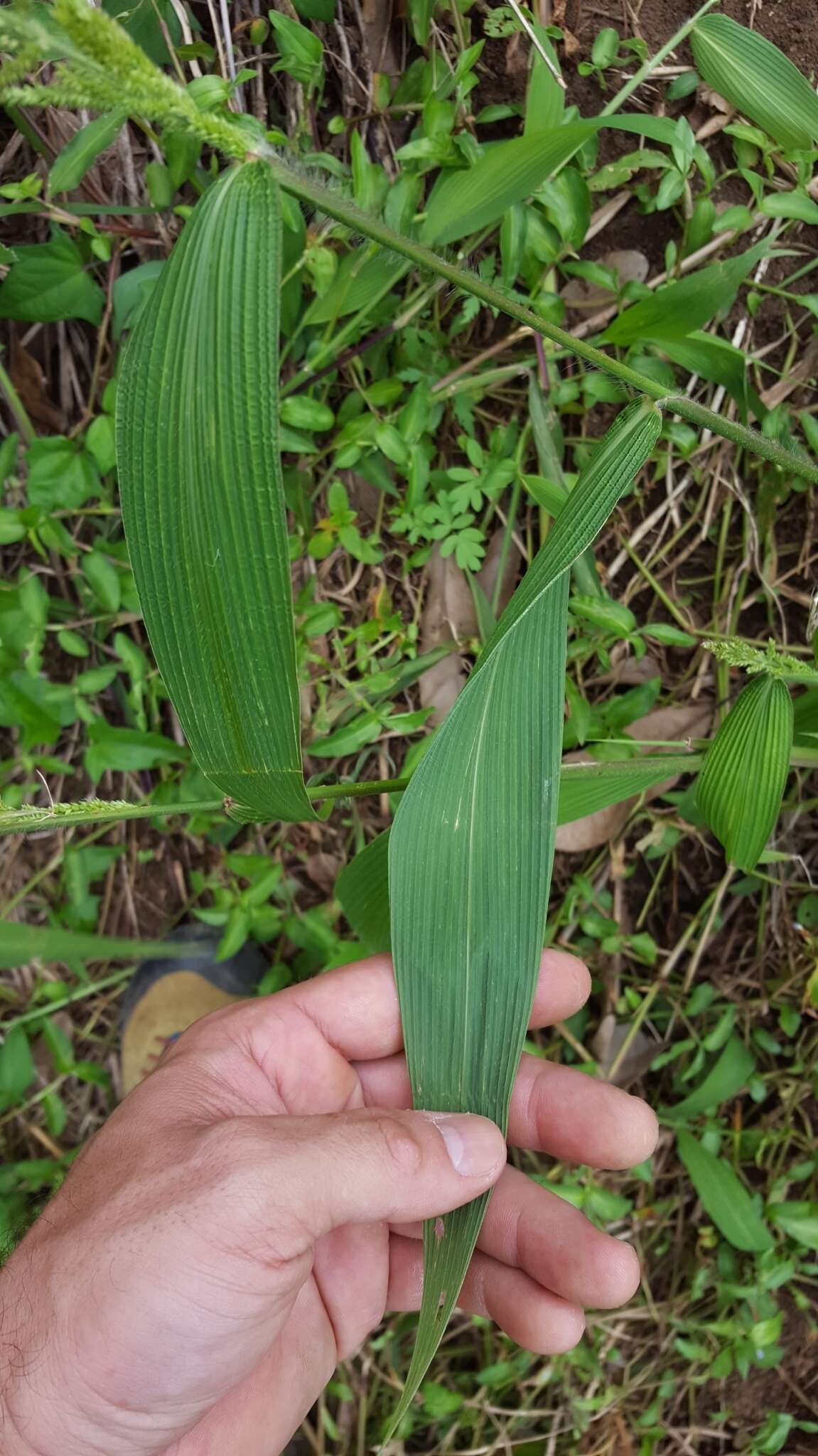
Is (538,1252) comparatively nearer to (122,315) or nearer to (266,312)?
(266,312)

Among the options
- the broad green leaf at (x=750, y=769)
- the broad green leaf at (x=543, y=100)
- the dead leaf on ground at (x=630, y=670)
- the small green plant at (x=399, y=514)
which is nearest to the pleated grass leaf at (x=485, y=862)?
the small green plant at (x=399, y=514)

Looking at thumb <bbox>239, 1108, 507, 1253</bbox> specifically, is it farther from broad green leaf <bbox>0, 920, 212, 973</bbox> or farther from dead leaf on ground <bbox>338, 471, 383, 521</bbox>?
dead leaf on ground <bbox>338, 471, 383, 521</bbox>

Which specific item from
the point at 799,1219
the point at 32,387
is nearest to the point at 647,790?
the point at 799,1219

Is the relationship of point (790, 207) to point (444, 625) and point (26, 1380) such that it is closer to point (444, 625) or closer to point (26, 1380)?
point (444, 625)

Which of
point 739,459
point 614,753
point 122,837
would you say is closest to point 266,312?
point 614,753

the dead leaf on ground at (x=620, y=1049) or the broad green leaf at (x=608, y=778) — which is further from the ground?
the broad green leaf at (x=608, y=778)

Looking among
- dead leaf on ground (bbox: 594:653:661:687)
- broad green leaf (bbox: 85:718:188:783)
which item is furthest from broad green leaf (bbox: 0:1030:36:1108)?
dead leaf on ground (bbox: 594:653:661:687)

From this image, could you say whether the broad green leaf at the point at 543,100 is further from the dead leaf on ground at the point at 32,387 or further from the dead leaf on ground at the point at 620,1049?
the dead leaf on ground at the point at 620,1049
